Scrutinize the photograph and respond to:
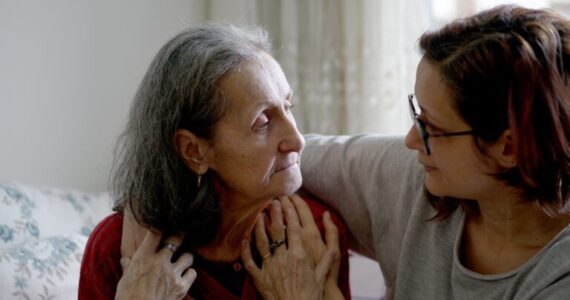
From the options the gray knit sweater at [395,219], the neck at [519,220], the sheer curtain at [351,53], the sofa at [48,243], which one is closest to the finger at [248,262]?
the gray knit sweater at [395,219]

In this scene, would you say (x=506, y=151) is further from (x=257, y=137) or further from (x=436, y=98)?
(x=257, y=137)

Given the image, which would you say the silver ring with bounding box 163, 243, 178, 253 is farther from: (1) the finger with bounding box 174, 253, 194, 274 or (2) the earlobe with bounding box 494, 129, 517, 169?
(2) the earlobe with bounding box 494, 129, 517, 169

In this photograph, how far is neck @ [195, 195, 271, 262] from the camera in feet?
4.99

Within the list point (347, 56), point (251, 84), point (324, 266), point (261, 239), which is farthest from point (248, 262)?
point (347, 56)

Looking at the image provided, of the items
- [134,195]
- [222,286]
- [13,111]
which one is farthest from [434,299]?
[13,111]

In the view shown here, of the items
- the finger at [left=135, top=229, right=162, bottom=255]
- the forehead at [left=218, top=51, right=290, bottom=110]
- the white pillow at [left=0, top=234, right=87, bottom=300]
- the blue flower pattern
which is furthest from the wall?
the forehead at [left=218, top=51, right=290, bottom=110]

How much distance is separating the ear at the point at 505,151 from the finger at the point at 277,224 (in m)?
0.49

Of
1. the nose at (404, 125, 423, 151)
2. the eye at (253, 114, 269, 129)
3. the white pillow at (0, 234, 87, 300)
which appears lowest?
the white pillow at (0, 234, 87, 300)

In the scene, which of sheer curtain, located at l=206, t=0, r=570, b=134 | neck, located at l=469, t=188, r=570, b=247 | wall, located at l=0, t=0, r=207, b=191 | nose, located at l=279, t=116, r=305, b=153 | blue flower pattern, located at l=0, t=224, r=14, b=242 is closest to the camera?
neck, located at l=469, t=188, r=570, b=247

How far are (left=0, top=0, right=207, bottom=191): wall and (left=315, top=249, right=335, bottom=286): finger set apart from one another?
1.26m

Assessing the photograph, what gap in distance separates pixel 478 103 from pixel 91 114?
1.65 m

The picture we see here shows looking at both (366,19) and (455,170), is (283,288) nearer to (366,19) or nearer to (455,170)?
(455,170)

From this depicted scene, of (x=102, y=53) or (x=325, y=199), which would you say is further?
(x=102, y=53)

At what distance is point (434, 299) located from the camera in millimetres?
1464
